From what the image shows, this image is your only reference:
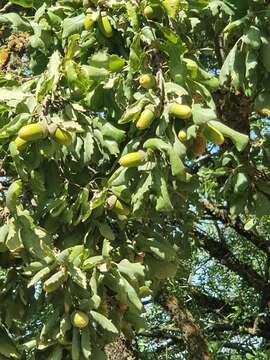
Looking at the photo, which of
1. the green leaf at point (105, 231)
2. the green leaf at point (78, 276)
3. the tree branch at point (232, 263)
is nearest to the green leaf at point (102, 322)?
the green leaf at point (78, 276)

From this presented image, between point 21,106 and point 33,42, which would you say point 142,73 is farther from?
point 33,42

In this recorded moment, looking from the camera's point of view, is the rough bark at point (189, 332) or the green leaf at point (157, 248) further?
the rough bark at point (189, 332)

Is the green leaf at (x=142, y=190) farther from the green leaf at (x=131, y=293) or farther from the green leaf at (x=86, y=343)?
the green leaf at (x=86, y=343)

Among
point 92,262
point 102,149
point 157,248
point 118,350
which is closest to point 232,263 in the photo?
point 118,350

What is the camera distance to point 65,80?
2.70 metres

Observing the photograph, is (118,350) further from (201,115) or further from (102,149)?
(201,115)

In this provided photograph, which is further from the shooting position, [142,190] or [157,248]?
[157,248]

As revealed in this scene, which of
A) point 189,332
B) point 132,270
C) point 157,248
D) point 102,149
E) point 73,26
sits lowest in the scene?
point 189,332

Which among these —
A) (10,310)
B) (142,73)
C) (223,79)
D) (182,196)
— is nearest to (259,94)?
(223,79)

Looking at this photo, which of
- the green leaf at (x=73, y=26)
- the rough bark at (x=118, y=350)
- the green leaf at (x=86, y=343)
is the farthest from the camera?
the rough bark at (x=118, y=350)

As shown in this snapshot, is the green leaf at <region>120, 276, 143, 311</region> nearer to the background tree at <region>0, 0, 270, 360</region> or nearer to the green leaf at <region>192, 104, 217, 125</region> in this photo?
the background tree at <region>0, 0, 270, 360</region>

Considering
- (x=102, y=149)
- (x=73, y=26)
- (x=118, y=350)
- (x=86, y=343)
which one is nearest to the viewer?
(x=86, y=343)

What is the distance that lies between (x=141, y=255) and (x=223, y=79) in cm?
86

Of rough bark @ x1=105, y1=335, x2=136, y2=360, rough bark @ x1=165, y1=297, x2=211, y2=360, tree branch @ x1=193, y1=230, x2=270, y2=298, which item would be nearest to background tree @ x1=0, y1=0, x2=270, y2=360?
rough bark @ x1=105, y1=335, x2=136, y2=360
